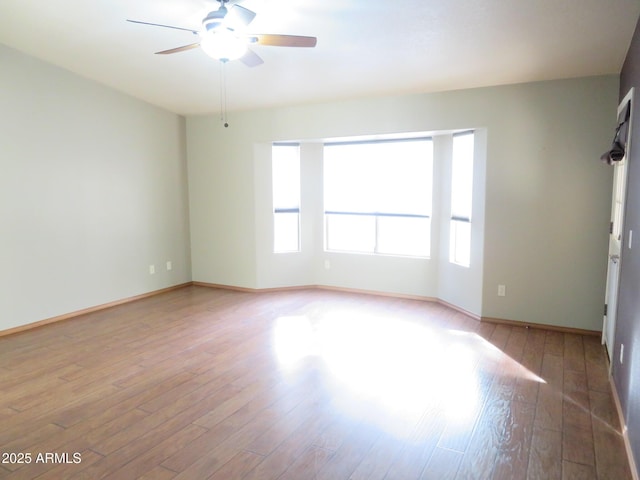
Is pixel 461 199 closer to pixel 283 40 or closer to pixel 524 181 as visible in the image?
pixel 524 181

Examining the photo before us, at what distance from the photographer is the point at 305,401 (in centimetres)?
275

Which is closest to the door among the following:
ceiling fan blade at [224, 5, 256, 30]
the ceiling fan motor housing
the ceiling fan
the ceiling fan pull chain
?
the ceiling fan

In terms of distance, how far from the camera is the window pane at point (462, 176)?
15.0 ft

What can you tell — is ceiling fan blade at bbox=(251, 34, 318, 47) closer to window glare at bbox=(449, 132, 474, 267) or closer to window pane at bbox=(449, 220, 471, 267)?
window glare at bbox=(449, 132, 474, 267)

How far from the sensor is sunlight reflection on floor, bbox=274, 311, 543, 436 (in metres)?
2.70

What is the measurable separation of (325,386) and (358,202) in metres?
3.10

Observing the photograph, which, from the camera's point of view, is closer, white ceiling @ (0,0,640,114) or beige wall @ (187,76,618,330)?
A: white ceiling @ (0,0,640,114)

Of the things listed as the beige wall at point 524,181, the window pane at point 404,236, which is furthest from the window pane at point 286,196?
the window pane at point 404,236

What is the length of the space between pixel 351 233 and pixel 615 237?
3081 mm

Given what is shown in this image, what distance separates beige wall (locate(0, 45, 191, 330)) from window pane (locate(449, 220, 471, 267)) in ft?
12.7

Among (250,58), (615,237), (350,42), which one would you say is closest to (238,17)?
(250,58)

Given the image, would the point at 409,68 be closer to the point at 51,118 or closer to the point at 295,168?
the point at 295,168

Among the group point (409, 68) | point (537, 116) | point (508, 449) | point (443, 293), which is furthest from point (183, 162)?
point (508, 449)

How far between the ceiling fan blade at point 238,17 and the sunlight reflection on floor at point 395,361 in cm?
252
